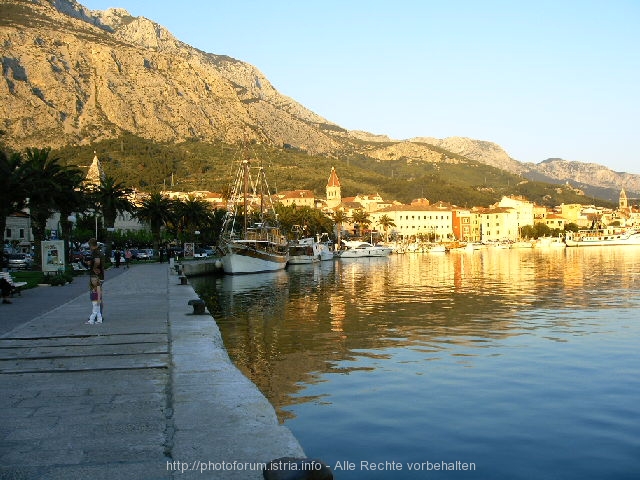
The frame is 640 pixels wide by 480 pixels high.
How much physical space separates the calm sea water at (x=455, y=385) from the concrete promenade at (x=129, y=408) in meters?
1.48

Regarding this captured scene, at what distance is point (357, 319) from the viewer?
26.5m

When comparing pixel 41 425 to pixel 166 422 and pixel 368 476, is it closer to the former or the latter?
pixel 166 422

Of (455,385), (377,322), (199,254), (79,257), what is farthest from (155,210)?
(455,385)

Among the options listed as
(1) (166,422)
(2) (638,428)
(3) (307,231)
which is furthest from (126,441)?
(3) (307,231)

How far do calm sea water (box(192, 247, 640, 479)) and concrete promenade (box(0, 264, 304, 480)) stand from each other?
4.87 ft

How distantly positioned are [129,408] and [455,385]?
7.40 meters

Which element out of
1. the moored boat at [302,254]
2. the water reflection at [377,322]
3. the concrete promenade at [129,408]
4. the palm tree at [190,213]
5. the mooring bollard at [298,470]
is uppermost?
the palm tree at [190,213]

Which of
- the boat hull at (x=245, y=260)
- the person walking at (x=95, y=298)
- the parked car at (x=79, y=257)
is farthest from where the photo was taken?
the boat hull at (x=245, y=260)

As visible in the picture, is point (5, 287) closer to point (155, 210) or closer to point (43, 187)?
point (43, 187)

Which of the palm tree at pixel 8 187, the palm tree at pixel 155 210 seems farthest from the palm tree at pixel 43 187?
the palm tree at pixel 155 210

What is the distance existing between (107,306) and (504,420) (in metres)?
16.9

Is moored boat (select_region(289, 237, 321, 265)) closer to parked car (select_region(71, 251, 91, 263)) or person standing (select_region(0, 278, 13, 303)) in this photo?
parked car (select_region(71, 251, 91, 263))

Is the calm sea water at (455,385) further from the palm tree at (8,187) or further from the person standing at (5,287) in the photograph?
the palm tree at (8,187)

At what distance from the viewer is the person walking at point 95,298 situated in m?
18.6
